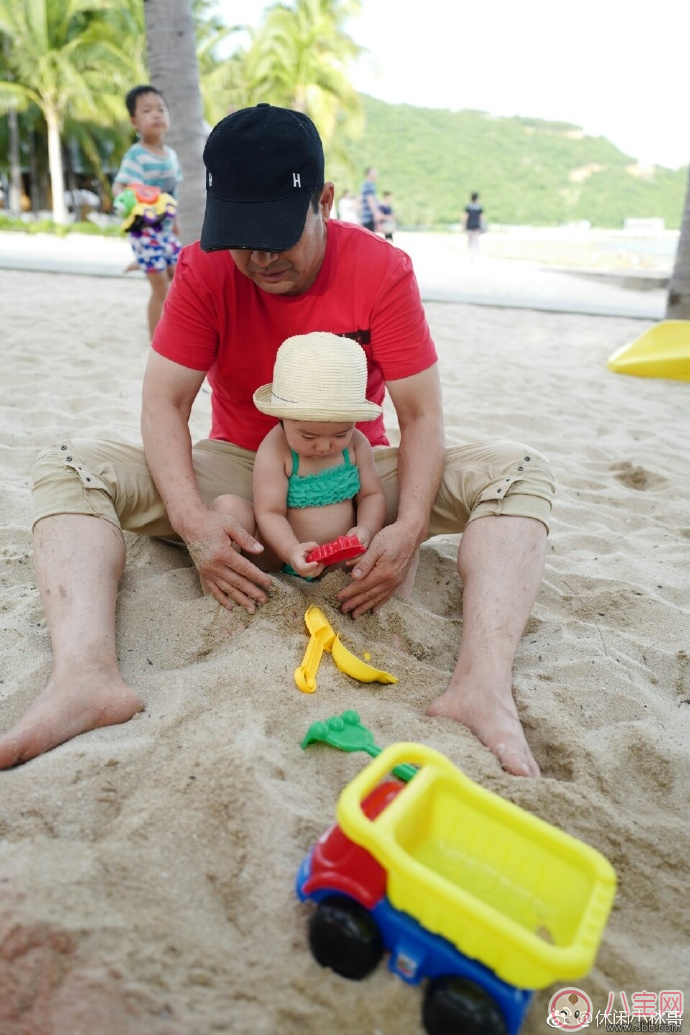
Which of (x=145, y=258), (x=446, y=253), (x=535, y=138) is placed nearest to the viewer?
(x=145, y=258)

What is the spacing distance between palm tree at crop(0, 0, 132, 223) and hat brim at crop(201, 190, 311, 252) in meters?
23.1

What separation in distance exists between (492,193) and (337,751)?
43708 mm

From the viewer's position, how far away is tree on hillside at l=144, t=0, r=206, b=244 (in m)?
5.14

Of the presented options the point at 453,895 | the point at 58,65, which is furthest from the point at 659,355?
the point at 58,65

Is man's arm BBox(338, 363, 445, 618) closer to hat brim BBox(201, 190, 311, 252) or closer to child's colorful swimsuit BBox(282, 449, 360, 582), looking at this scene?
child's colorful swimsuit BBox(282, 449, 360, 582)

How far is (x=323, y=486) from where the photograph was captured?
79.7 inches

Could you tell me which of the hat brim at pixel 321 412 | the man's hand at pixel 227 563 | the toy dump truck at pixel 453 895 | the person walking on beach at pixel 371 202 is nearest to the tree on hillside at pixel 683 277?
the hat brim at pixel 321 412

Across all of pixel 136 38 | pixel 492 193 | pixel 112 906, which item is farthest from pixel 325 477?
pixel 492 193

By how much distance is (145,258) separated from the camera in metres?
4.94

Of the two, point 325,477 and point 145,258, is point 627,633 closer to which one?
point 325,477

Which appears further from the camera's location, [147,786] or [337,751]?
[337,751]

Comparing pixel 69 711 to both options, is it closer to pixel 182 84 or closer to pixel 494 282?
pixel 182 84

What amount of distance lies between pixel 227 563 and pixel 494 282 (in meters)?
10.5

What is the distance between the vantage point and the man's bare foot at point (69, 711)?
142 centimetres
